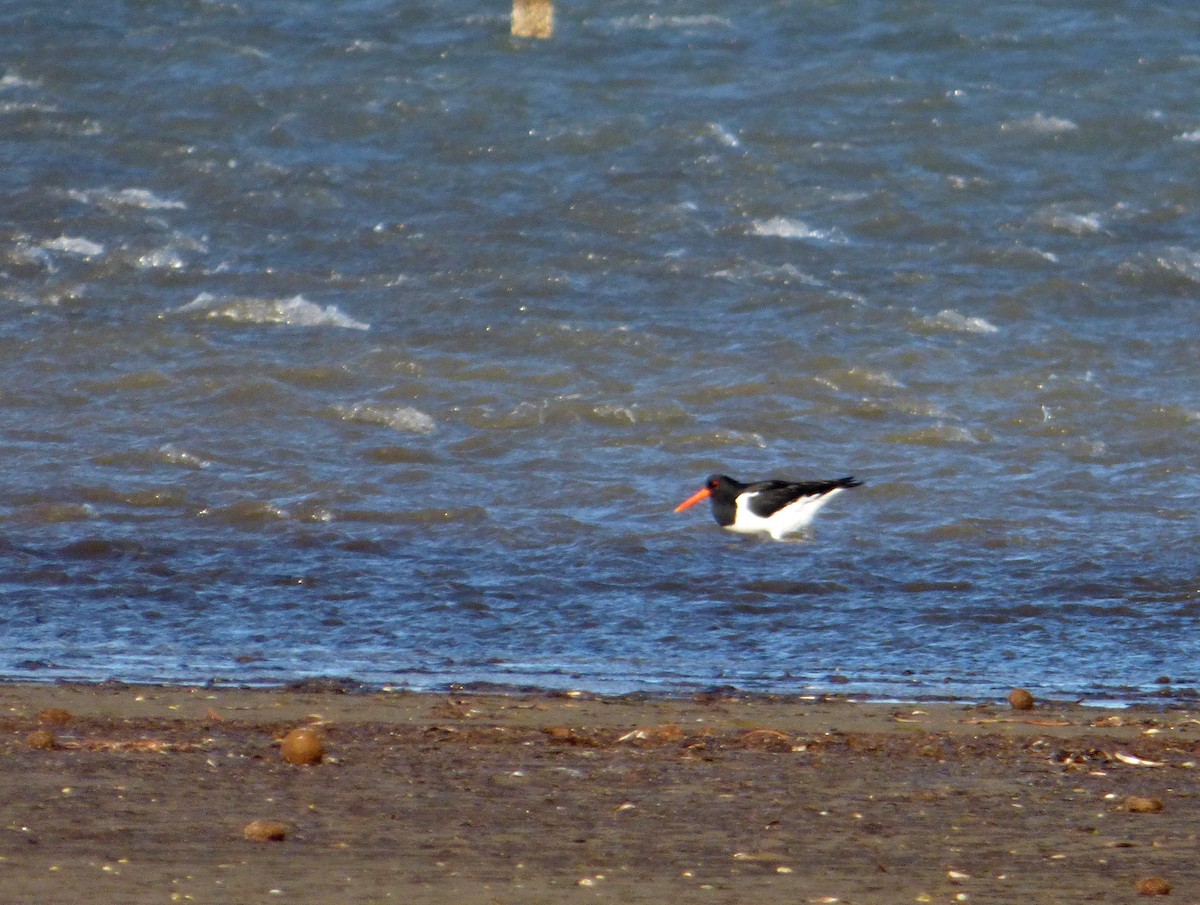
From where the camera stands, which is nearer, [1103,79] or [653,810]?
[653,810]

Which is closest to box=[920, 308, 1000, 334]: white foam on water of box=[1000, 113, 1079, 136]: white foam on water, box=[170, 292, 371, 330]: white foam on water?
box=[170, 292, 371, 330]: white foam on water

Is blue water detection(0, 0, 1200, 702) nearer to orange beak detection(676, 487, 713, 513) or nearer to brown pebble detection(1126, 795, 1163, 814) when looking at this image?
orange beak detection(676, 487, 713, 513)

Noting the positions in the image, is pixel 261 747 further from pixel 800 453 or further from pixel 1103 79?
pixel 1103 79

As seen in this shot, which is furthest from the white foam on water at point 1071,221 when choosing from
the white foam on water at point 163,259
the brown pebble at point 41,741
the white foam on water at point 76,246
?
the brown pebble at point 41,741

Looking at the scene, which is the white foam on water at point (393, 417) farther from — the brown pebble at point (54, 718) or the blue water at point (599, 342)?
the brown pebble at point (54, 718)

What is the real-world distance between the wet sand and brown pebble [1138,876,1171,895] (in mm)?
15

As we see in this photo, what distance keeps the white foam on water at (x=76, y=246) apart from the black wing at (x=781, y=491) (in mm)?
6090

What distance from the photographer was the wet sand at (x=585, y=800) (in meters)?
3.26

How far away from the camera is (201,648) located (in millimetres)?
5812

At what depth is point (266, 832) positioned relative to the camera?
345 cm

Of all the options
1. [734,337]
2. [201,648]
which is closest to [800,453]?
[734,337]

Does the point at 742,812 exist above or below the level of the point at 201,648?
above

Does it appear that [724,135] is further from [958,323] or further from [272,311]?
[272,311]

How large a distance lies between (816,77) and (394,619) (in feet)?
34.3
